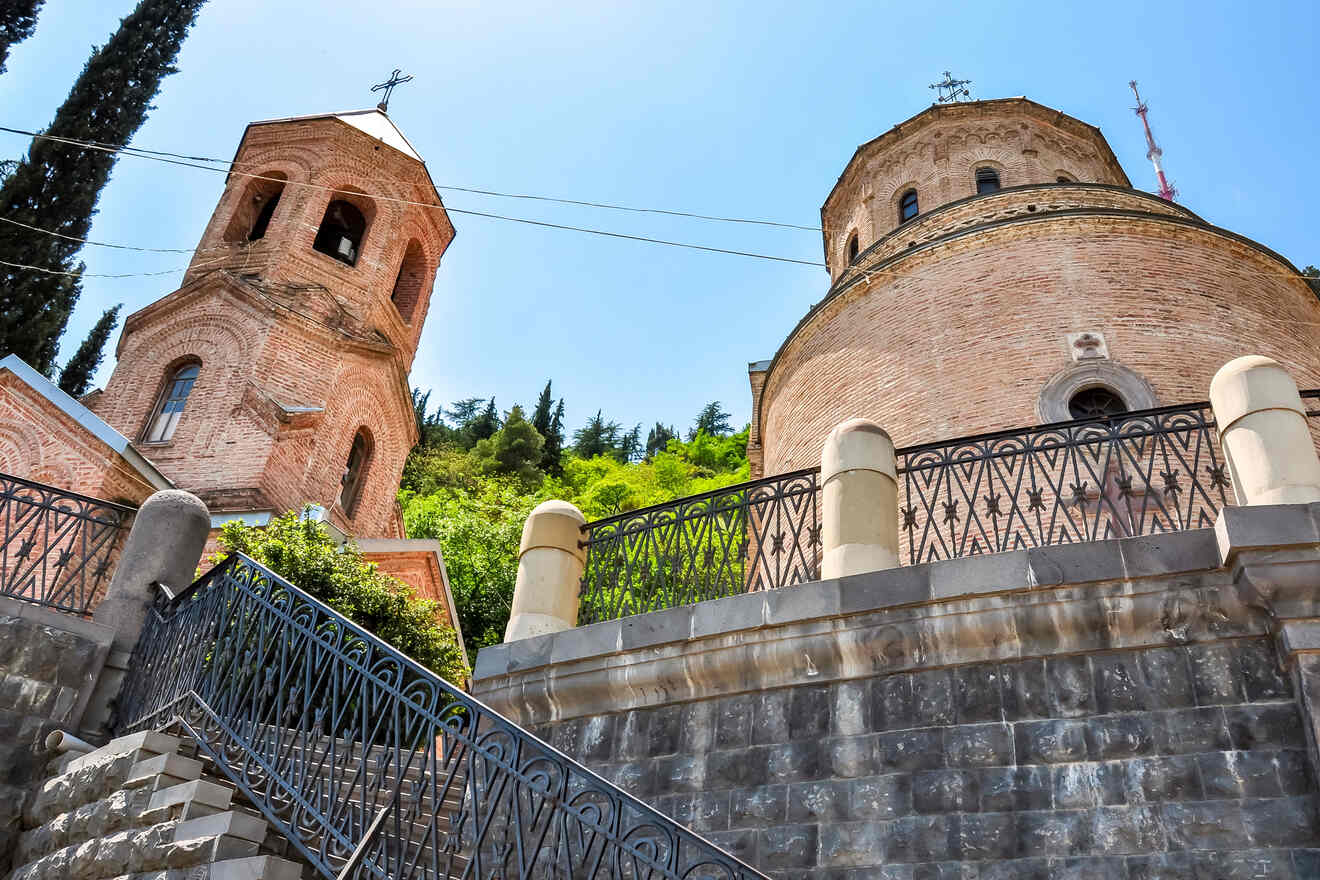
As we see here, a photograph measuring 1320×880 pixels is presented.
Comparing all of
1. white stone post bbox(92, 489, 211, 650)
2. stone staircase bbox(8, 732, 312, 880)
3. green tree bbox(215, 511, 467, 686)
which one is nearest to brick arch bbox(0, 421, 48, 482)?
green tree bbox(215, 511, 467, 686)

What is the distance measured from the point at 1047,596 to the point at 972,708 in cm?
78

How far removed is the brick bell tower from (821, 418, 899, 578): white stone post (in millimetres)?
12754

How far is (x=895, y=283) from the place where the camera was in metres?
13.6

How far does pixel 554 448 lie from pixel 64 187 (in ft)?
98.1

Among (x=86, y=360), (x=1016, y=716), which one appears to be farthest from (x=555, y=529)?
(x=86, y=360)

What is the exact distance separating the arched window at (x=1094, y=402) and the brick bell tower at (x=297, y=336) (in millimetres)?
12755

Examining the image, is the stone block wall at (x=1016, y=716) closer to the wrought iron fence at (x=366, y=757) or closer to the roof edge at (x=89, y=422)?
the wrought iron fence at (x=366, y=757)

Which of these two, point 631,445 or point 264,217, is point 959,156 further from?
point 631,445

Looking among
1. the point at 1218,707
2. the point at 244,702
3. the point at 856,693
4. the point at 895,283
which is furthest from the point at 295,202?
the point at 1218,707

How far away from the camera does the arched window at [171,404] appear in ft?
64.2

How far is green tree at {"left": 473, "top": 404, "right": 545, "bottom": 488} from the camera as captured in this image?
43719 mm

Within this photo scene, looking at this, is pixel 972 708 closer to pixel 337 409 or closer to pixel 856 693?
pixel 856 693

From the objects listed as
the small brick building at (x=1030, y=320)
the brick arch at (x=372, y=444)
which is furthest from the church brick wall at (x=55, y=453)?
the small brick building at (x=1030, y=320)

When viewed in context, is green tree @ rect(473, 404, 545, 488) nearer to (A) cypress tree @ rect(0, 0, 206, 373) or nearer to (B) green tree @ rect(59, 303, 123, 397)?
Result: (B) green tree @ rect(59, 303, 123, 397)
